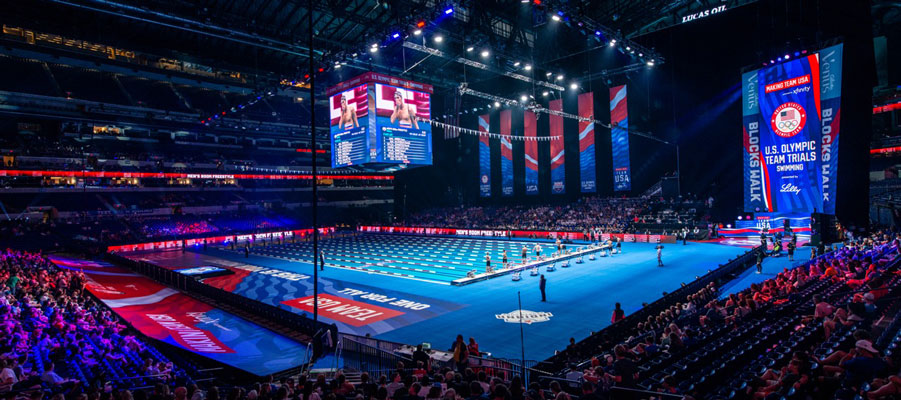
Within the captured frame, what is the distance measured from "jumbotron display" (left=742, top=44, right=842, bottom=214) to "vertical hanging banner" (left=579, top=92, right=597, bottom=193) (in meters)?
13.4

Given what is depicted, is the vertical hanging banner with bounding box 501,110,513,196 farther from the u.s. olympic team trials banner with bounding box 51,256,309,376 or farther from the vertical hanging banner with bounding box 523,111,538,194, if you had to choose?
the u.s. olympic team trials banner with bounding box 51,256,309,376

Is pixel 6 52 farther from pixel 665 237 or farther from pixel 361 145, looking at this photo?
pixel 665 237

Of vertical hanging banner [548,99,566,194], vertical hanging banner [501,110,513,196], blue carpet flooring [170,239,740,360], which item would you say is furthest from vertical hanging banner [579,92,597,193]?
blue carpet flooring [170,239,740,360]

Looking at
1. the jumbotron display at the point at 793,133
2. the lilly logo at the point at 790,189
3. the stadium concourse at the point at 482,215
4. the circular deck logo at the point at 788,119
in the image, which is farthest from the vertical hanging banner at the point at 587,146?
the lilly logo at the point at 790,189

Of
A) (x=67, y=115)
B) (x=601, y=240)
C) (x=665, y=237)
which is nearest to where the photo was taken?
(x=665, y=237)

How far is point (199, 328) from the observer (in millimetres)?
15586

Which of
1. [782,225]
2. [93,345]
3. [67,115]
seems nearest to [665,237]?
[782,225]

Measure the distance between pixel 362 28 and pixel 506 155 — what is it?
22068 mm

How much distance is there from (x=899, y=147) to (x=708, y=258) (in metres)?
20.5

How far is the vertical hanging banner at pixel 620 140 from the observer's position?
3938cm

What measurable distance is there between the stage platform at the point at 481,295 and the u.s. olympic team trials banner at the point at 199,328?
219 centimetres

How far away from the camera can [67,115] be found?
38.2m

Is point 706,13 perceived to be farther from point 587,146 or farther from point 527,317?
point 527,317

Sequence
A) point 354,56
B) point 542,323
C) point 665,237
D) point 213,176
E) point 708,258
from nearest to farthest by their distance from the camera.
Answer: point 542,323 → point 354,56 → point 708,258 → point 665,237 → point 213,176
